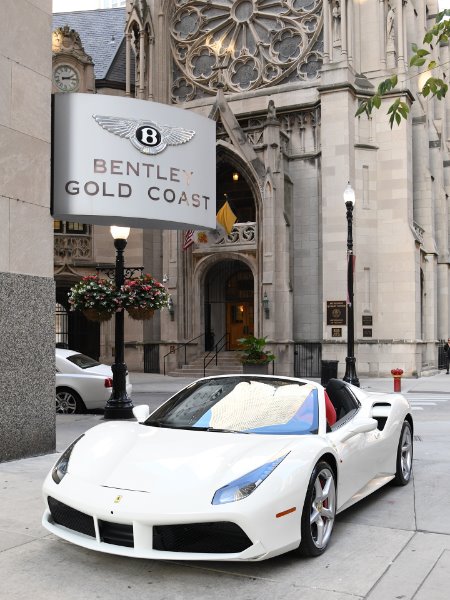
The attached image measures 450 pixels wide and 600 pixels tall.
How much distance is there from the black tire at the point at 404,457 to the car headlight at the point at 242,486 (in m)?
2.96

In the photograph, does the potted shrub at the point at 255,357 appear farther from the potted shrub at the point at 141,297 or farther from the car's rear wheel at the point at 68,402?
the potted shrub at the point at 141,297

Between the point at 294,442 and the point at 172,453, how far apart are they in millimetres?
901

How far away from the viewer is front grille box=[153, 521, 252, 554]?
172 inches

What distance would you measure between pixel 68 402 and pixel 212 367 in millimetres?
14853

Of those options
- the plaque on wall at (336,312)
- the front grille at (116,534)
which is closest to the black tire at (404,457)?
the front grille at (116,534)

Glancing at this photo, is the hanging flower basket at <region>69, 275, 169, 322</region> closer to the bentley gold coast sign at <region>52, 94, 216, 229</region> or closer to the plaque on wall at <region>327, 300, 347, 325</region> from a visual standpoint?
the bentley gold coast sign at <region>52, 94, 216, 229</region>

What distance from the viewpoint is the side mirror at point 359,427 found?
582 cm

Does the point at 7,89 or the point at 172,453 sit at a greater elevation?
the point at 7,89

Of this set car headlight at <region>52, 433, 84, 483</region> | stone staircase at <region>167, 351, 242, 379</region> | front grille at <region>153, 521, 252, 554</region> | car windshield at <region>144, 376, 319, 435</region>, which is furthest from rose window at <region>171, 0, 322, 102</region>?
front grille at <region>153, 521, 252, 554</region>

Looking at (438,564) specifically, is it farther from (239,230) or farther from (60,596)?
(239,230)

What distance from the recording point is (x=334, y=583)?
4441 millimetres

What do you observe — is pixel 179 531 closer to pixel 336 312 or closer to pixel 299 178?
pixel 336 312

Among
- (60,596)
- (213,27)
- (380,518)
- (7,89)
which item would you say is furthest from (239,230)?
(60,596)

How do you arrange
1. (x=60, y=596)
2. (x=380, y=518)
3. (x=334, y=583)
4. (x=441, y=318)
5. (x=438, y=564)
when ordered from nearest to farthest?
1. (x=60, y=596)
2. (x=334, y=583)
3. (x=438, y=564)
4. (x=380, y=518)
5. (x=441, y=318)
